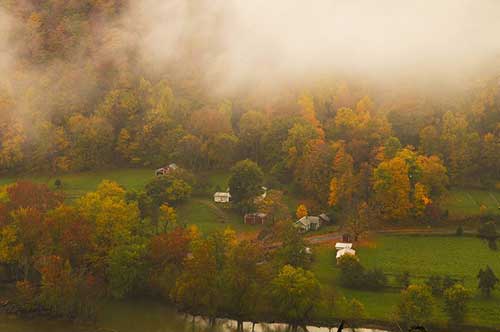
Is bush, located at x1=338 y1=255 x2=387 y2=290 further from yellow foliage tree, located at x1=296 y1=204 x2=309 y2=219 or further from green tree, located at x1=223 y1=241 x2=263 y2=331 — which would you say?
yellow foliage tree, located at x1=296 y1=204 x2=309 y2=219

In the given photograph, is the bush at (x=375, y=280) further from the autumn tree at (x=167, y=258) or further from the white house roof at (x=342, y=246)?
the autumn tree at (x=167, y=258)

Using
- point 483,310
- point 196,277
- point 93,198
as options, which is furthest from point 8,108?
point 483,310

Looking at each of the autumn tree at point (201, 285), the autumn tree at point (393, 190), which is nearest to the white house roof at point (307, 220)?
the autumn tree at point (393, 190)

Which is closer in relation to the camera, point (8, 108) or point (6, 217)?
point (6, 217)

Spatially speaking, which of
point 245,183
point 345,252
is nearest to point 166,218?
point 245,183

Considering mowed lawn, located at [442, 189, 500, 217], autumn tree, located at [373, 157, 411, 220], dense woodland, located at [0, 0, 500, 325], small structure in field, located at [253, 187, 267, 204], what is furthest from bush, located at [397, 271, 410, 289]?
small structure in field, located at [253, 187, 267, 204]

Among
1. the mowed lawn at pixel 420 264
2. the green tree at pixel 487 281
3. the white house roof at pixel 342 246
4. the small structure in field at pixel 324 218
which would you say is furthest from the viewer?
the small structure in field at pixel 324 218

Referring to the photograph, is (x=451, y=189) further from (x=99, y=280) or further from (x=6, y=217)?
(x=6, y=217)
